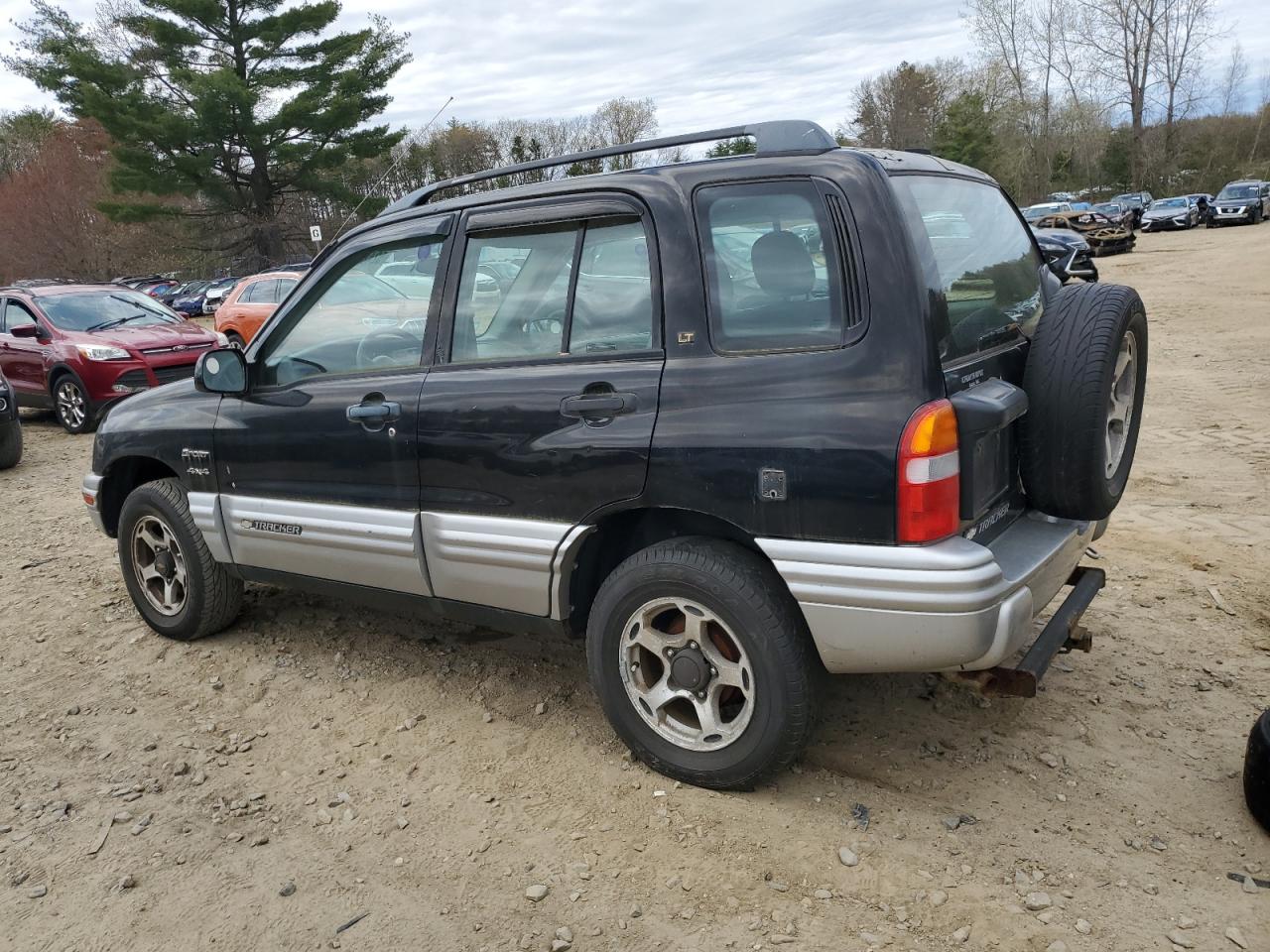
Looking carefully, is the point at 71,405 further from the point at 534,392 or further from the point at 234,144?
→ the point at 234,144

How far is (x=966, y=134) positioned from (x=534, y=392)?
5963 centimetres

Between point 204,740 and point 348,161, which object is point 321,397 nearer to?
point 204,740

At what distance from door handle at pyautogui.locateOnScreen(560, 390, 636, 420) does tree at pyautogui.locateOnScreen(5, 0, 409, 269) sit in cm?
3562

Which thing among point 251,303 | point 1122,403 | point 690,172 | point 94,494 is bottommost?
point 94,494

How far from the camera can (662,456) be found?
298cm

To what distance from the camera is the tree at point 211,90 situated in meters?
34.5

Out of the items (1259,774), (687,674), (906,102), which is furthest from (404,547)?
(906,102)

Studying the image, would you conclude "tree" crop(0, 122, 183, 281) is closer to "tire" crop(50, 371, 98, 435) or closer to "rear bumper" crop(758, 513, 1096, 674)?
"tire" crop(50, 371, 98, 435)

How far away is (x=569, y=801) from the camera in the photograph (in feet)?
10.5

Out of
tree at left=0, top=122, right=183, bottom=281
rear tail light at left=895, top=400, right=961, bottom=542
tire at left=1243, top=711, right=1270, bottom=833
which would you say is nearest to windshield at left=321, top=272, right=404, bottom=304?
rear tail light at left=895, top=400, right=961, bottom=542

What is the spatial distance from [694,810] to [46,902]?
1.95 meters

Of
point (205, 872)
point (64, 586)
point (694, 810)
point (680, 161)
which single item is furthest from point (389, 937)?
point (64, 586)

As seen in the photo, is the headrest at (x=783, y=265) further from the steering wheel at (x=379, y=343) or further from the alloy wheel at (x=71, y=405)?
the alloy wheel at (x=71, y=405)

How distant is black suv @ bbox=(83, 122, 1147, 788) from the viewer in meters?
2.71
